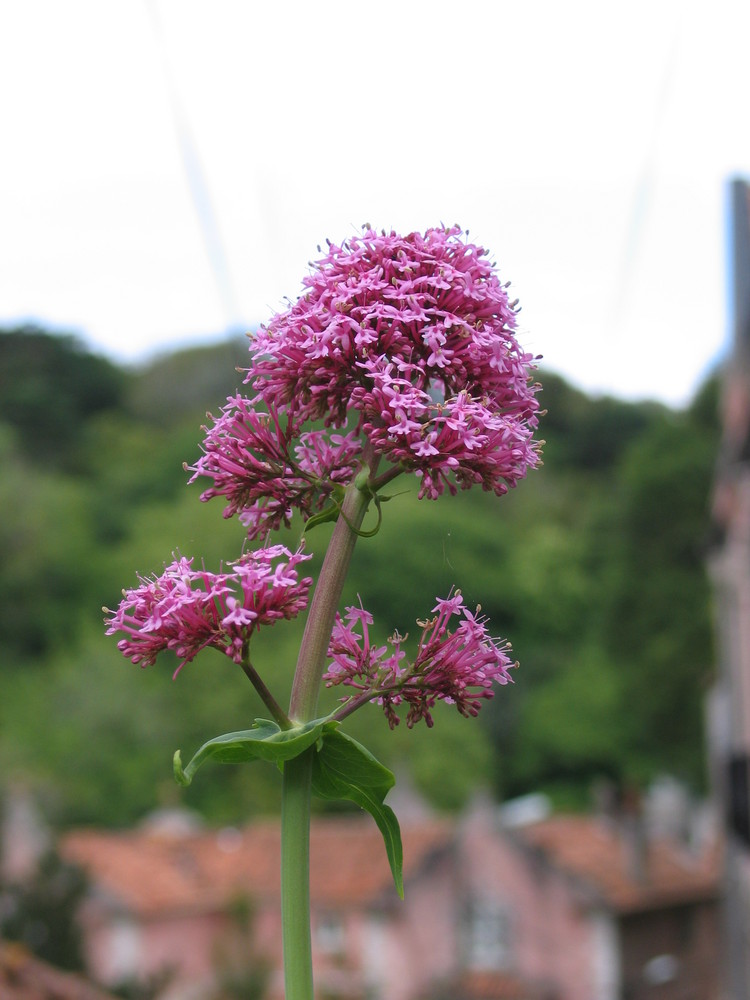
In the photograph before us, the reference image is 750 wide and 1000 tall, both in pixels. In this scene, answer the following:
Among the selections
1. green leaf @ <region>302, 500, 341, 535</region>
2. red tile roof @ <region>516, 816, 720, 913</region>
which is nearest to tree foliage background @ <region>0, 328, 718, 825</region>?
red tile roof @ <region>516, 816, 720, 913</region>

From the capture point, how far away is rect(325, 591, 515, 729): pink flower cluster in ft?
5.75

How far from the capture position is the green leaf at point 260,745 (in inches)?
62.0

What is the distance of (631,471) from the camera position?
3850 cm

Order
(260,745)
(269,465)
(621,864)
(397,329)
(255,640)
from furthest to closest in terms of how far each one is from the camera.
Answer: (255,640) → (621,864) → (269,465) → (397,329) → (260,745)

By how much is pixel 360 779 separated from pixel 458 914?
36256 mm

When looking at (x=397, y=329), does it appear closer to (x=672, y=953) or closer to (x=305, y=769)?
(x=305, y=769)

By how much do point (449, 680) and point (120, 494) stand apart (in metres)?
55.2

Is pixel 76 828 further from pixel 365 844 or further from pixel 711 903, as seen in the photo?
pixel 711 903

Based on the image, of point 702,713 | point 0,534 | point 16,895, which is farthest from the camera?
point 0,534

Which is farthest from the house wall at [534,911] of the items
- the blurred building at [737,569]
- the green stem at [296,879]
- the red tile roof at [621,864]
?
the green stem at [296,879]

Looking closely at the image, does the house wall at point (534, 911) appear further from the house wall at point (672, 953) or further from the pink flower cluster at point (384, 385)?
the pink flower cluster at point (384, 385)

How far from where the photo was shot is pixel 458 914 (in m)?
36.3

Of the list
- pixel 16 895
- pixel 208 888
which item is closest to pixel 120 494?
pixel 208 888

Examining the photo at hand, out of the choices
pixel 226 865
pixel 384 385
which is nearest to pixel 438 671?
pixel 384 385
